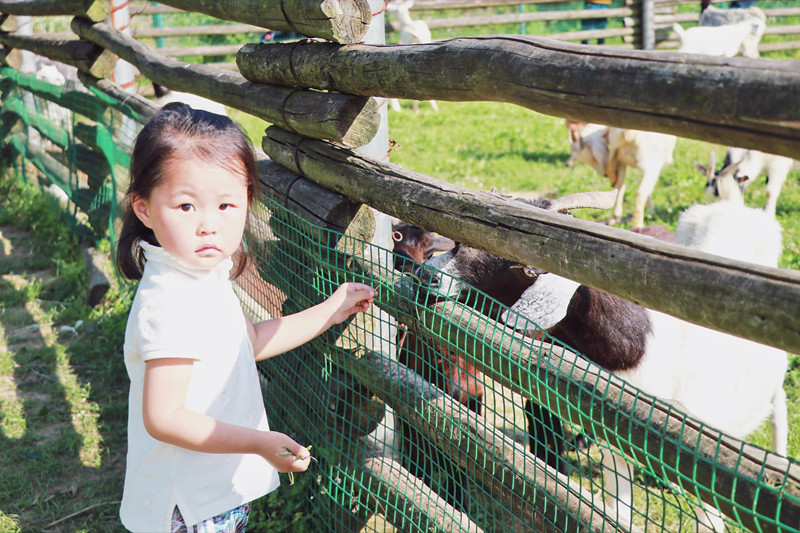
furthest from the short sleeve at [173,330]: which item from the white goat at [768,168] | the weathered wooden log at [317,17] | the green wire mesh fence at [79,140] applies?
the white goat at [768,168]

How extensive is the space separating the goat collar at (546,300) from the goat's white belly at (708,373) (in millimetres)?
497

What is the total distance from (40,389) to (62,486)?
111 cm

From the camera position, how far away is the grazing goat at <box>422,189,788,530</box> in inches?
116

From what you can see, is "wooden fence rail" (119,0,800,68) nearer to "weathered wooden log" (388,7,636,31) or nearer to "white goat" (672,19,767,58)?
"weathered wooden log" (388,7,636,31)

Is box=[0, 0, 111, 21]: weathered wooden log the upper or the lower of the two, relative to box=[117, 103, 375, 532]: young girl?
upper

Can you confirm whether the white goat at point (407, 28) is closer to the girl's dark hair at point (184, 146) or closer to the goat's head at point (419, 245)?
the goat's head at point (419, 245)

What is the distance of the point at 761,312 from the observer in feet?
4.69

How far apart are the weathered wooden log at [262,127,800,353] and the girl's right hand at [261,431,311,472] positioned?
795mm

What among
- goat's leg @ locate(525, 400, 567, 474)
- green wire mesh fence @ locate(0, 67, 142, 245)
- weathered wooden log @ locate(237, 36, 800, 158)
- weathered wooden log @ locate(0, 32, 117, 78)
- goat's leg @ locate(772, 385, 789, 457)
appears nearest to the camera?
weathered wooden log @ locate(237, 36, 800, 158)

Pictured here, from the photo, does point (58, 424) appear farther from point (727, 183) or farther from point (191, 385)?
point (727, 183)

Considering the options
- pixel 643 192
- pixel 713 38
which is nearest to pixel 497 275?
pixel 643 192

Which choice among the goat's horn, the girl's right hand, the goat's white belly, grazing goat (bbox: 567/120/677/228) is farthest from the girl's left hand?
grazing goat (bbox: 567/120/677/228)

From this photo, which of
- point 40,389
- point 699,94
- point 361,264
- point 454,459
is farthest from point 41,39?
point 699,94

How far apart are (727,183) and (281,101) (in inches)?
193
